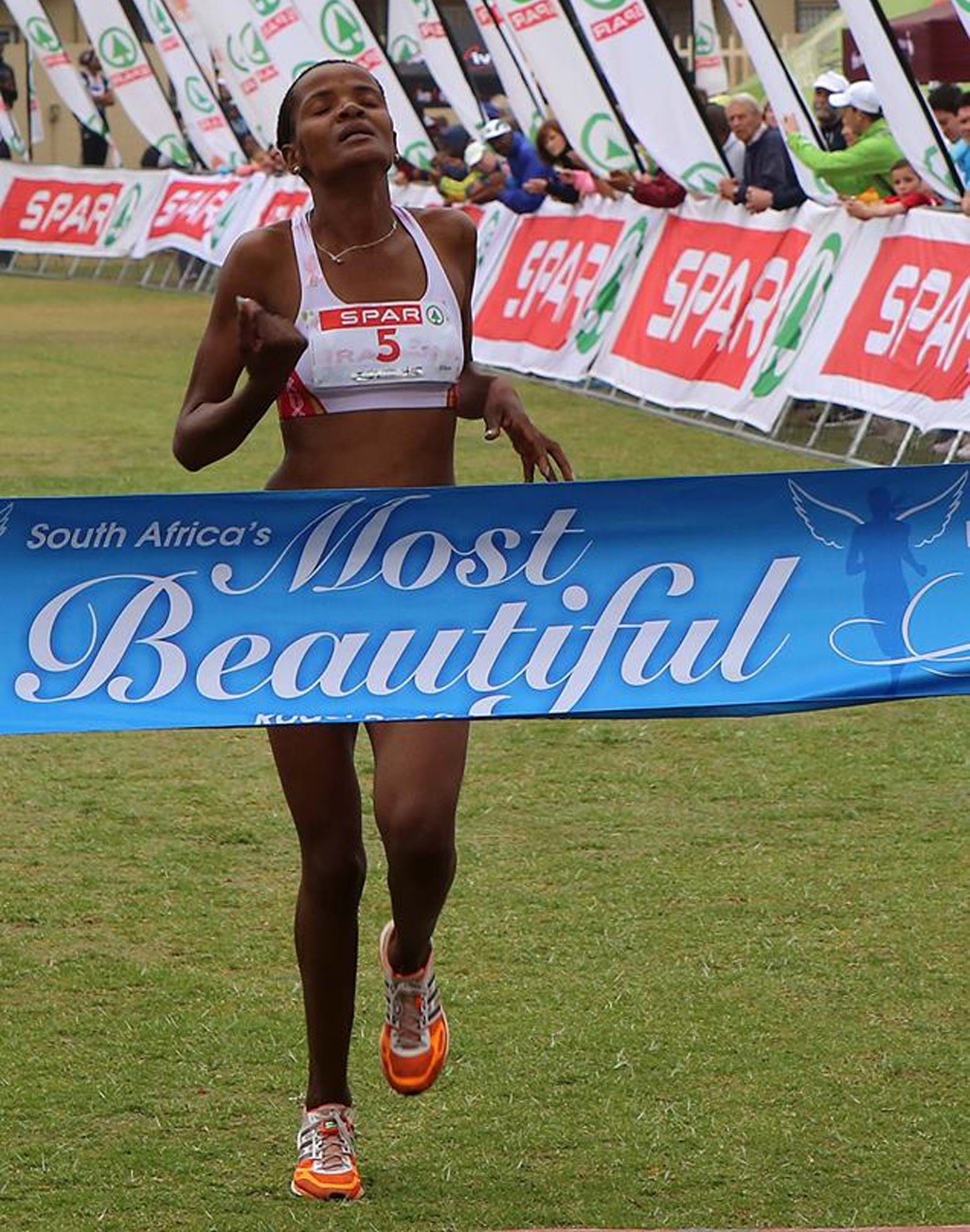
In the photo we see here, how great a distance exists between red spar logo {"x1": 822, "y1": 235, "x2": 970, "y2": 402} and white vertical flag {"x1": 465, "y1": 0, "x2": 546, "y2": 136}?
7.89m

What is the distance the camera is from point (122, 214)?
104 feet

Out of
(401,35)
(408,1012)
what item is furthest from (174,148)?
(408,1012)

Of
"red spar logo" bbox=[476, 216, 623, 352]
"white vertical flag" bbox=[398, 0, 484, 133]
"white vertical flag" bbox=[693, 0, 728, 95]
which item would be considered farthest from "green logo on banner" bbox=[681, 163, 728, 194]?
"white vertical flag" bbox=[693, 0, 728, 95]

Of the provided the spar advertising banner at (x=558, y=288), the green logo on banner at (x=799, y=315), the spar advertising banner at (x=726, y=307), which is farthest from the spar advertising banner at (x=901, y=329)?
the spar advertising banner at (x=558, y=288)

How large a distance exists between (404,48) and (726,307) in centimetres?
1831

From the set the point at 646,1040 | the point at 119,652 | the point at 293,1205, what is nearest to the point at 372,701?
the point at 119,652

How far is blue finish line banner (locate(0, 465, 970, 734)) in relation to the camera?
4582 millimetres

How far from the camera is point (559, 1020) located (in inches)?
230

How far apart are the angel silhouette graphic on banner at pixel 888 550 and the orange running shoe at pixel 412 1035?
1.07 m

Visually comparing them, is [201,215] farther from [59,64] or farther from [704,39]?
[704,39]

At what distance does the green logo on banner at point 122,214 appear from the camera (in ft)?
104

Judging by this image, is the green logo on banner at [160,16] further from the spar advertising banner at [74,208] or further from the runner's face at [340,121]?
the runner's face at [340,121]

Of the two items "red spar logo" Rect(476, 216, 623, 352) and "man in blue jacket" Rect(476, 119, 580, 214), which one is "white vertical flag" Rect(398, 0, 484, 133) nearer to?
"man in blue jacket" Rect(476, 119, 580, 214)

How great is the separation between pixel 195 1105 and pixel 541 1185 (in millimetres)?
847
